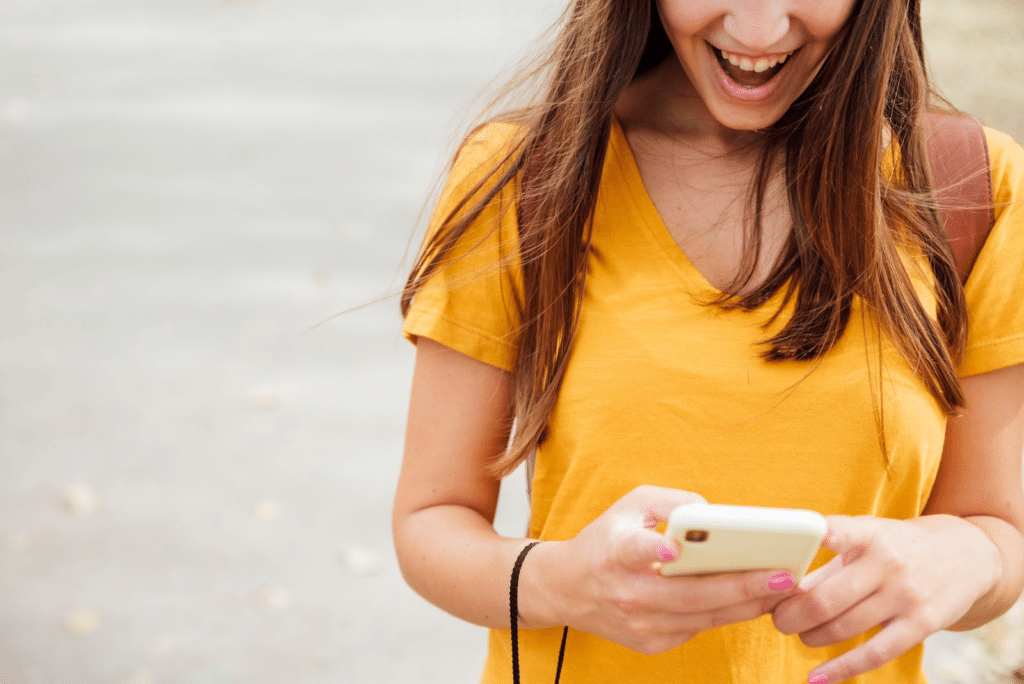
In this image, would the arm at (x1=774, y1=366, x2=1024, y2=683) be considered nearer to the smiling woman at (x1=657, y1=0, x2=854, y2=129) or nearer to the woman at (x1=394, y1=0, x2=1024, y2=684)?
the woman at (x1=394, y1=0, x2=1024, y2=684)

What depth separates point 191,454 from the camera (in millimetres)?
3568

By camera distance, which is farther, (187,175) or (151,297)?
(187,175)

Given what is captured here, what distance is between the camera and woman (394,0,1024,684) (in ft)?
4.06

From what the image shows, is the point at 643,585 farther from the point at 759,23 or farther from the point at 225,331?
the point at 225,331

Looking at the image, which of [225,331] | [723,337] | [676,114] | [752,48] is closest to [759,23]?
[752,48]

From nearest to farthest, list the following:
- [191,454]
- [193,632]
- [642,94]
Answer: [642,94]
[193,632]
[191,454]

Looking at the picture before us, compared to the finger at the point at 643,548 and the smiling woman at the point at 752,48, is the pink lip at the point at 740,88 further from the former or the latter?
the finger at the point at 643,548

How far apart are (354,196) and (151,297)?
117 centimetres

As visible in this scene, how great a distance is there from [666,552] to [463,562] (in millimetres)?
393

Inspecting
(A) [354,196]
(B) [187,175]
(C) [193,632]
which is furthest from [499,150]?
(B) [187,175]

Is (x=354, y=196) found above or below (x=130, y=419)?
above

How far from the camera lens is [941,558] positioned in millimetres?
1199

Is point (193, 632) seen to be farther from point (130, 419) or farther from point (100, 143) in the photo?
point (100, 143)

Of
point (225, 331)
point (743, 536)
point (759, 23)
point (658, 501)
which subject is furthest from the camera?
point (225, 331)
